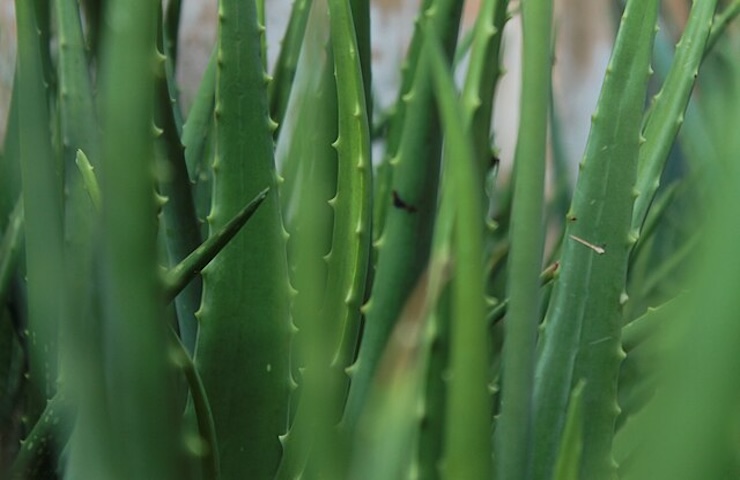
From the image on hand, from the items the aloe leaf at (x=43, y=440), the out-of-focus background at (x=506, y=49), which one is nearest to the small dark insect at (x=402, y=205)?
the aloe leaf at (x=43, y=440)

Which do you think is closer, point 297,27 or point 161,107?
point 161,107

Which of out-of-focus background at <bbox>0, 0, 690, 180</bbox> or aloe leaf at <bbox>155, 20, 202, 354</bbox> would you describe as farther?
out-of-focus background at <bbox>0, 0, 690, 180</bbox>

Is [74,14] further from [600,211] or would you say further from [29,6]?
[600,211]

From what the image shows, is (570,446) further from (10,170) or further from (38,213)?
(10,170)

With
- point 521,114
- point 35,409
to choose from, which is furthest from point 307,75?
point 35,409

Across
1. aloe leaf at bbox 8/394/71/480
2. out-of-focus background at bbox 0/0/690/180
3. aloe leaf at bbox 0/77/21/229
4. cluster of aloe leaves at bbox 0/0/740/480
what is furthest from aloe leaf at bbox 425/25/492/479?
out-of-focus background at bbox 0/0/690/180

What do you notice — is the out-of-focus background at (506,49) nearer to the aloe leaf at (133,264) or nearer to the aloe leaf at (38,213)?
the aloe leaf at (38,213)

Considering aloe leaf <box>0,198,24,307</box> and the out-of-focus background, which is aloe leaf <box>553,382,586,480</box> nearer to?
aloe leaf <box>0,198,24,307</box>
